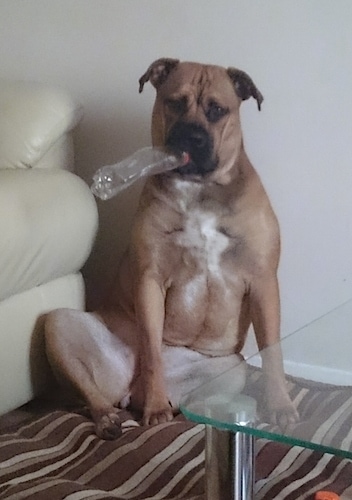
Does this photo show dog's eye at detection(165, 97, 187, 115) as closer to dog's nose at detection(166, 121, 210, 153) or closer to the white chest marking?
dog's nose at detection(166, 121, 210, 153)

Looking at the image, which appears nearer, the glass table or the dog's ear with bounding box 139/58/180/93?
the glass table

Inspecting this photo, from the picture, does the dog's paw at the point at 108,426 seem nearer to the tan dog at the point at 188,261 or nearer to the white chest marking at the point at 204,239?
the tan dog at the point at 188,261

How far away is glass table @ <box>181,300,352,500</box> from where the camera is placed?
96 centimetres

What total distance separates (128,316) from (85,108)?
2.17 ft

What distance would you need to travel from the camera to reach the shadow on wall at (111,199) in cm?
207

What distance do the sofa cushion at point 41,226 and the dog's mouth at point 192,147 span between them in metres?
0.29

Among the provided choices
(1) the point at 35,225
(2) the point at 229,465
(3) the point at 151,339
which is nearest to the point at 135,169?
(1) the point at 35,225

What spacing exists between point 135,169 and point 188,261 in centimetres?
24

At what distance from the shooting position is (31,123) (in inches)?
71.3

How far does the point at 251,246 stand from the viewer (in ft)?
5.46

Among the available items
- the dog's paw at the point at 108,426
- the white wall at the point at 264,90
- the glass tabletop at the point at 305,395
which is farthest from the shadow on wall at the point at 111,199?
the glass tabletop at the point at 305,395

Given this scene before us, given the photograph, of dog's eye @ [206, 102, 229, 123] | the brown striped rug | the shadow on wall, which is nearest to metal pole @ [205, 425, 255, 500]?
the brown striped rug

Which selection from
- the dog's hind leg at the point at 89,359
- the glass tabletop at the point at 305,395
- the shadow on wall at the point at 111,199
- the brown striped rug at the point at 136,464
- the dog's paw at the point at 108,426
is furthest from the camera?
the shadow on wall at the point at 111,199

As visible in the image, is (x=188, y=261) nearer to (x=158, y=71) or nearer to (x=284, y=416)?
(x=158, y=71)
